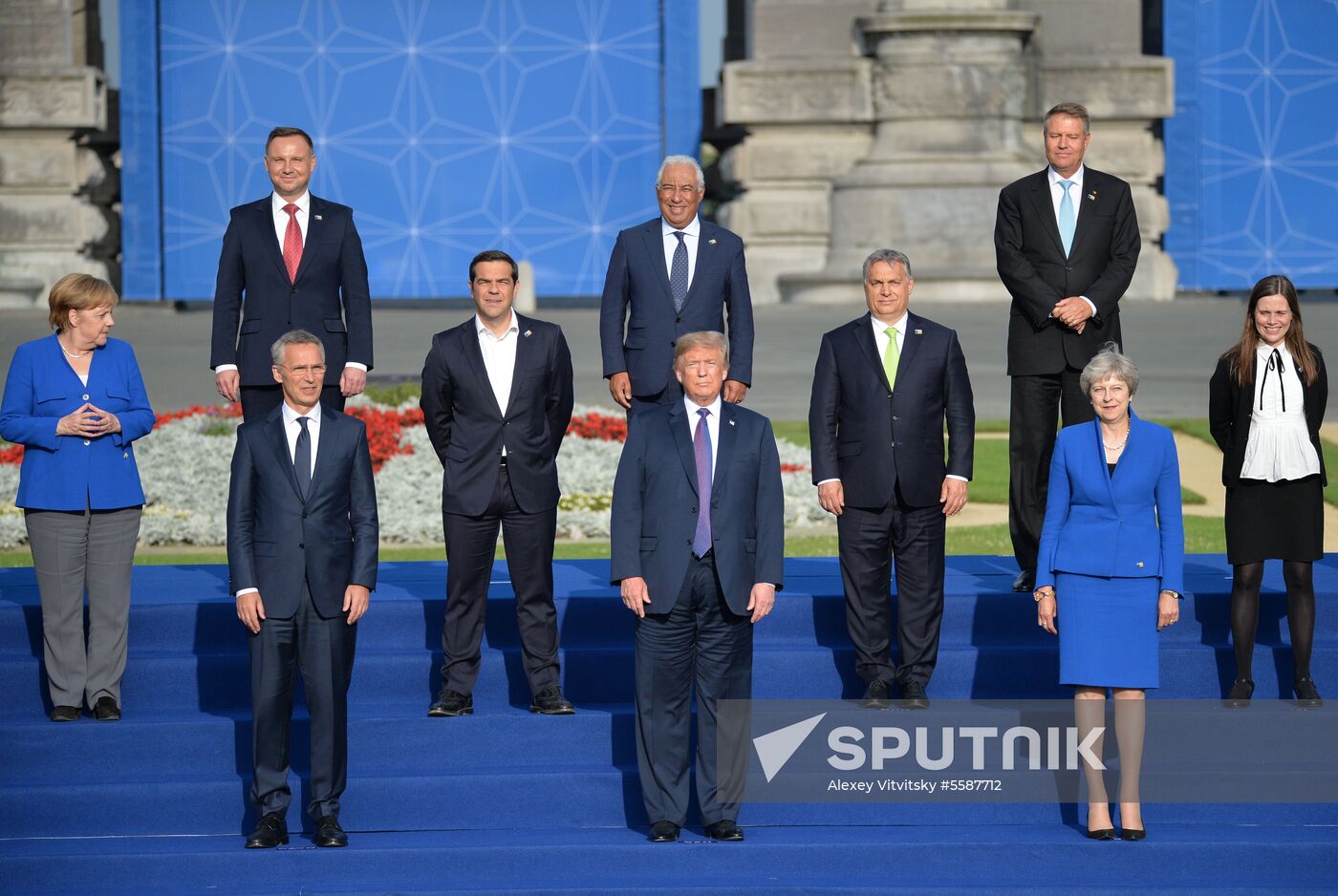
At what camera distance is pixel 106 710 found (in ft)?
24.4

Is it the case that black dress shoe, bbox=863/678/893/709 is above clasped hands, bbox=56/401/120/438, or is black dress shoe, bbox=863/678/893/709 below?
below

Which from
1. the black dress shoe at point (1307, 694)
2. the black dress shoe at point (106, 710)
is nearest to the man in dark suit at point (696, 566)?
the black dress shoe at point (106, 710)

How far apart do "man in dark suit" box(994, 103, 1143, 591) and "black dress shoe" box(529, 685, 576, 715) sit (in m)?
2.07


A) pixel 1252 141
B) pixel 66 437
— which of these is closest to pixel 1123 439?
pixel 66 437

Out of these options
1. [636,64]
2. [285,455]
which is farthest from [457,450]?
[636,64]

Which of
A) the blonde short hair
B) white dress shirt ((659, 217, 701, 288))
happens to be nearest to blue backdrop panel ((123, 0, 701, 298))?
white dress shirt ((659, 217, 701, 288))

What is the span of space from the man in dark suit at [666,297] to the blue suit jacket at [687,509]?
1.05 m

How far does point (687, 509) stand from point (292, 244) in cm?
216

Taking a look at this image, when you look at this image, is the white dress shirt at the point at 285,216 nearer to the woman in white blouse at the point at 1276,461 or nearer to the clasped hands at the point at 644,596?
the clasped hands at the point at 644,596

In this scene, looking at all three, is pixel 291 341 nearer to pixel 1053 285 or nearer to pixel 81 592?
pixel 81 592

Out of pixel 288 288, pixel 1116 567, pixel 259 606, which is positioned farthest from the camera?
pixel 288 288

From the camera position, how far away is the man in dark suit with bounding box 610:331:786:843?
21.7 ft

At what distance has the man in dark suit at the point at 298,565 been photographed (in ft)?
21.5

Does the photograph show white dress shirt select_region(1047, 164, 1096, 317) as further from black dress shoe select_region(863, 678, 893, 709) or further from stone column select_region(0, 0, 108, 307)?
stone column select_region(0, 0, 108, 307)
